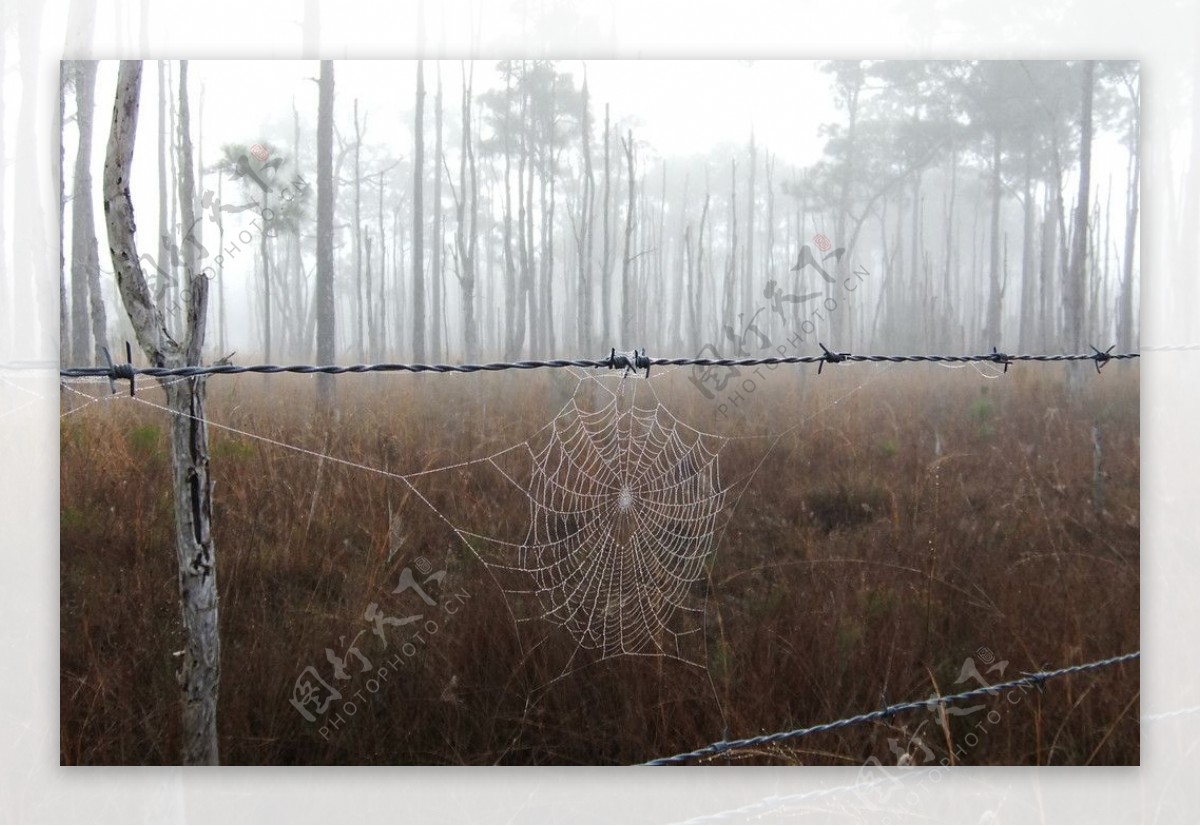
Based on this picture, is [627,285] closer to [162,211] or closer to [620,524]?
[620,524]

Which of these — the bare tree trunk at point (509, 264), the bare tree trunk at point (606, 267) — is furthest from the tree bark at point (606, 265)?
the bare tree trunk at point (509, 264)

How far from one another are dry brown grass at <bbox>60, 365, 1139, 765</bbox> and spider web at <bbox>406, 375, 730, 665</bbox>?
5 cm

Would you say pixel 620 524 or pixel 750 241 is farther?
pixel 620 524

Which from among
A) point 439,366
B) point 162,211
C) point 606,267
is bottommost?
point 439,366

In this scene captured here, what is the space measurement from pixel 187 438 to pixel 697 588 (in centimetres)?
135

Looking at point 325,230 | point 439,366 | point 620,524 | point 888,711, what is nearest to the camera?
point 439,366

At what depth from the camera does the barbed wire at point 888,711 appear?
208 cm

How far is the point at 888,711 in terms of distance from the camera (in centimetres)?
214

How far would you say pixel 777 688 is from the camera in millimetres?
2207

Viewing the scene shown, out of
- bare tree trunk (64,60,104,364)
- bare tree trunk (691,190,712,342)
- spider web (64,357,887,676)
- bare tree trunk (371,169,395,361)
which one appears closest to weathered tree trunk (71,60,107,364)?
bare tree trunk (64,60,104,364)

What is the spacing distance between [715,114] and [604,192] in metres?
0.36

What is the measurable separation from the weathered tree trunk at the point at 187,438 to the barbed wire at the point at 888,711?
43.8 inches

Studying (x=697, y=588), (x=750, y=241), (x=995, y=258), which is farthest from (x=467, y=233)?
(x=995, y=258)

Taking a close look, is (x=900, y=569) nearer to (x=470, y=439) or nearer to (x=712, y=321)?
(x=712, y=321)
